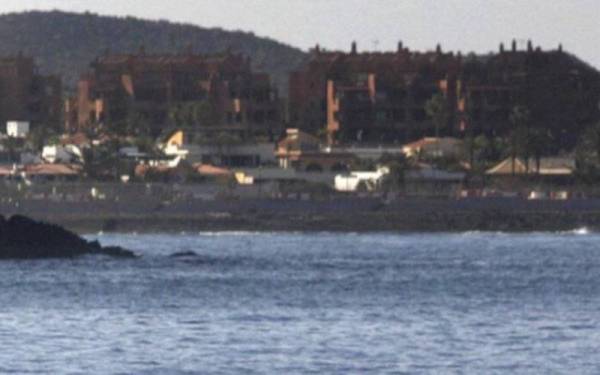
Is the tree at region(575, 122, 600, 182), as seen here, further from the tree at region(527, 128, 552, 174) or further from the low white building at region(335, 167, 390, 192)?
the low white building at region(335, 167, 390, 192)

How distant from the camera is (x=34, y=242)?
11894cm

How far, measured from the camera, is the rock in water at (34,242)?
118188mm

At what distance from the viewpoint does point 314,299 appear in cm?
8975

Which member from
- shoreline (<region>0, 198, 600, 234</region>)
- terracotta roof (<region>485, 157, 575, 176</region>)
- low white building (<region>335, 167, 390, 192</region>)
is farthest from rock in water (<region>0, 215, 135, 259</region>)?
terracotta roof (<region>485, 157, 575, 176</region>)

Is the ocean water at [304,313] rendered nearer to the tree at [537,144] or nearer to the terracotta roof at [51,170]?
the tree at [537,144]

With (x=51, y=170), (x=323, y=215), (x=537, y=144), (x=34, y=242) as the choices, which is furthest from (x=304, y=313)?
(x=537, y=144)

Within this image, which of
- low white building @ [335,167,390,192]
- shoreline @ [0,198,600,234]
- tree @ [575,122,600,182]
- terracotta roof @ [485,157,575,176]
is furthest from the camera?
terracotta roof @ [485,157,575,176]

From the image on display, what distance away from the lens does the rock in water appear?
4653 inches

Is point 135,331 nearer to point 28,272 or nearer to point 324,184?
point 28,272

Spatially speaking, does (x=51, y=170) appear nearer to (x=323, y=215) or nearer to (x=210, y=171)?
(x=210, y=171)

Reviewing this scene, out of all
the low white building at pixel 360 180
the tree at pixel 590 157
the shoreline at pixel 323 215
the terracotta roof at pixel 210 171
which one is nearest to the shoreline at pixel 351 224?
the shoreline at pixel 323 215

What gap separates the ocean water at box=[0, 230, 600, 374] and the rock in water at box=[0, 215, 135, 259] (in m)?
1.74

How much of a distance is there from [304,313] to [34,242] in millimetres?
37799

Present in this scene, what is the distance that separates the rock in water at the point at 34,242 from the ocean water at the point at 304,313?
68.6 inches
